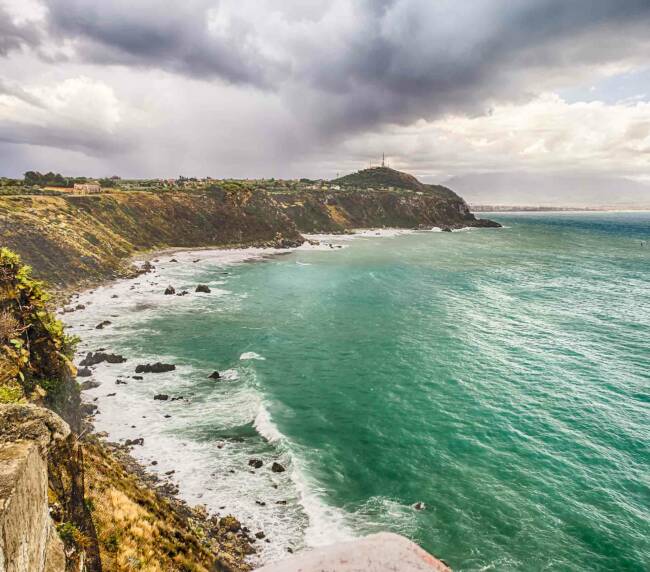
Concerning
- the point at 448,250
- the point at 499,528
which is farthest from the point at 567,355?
the point at 448,250

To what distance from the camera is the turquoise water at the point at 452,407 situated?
21.5 metres

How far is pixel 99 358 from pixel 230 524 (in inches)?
1051

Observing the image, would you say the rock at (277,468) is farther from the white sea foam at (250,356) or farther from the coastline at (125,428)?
the white sea foam at (250,356)

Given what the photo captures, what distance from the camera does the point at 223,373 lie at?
128 ft

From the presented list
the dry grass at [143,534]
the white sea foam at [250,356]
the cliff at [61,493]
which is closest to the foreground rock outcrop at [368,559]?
the cliff at [61,493]

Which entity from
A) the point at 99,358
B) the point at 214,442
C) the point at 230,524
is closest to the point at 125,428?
the point at 214,442

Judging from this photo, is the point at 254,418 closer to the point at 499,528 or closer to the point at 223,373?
the point at 223,373

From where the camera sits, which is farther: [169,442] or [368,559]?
[169,442]

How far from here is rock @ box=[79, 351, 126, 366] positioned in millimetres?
39406

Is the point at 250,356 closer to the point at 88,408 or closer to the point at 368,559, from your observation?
the point at 88,408

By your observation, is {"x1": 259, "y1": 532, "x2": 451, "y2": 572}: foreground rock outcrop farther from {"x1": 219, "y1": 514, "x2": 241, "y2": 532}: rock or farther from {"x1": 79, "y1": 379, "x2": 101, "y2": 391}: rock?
{"x1": 79, "y1": 379, "x2": 101, "y2": 391}: rock

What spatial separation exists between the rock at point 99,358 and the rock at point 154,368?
3.07m

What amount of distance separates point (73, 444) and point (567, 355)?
158 feet

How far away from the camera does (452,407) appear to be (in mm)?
33406
